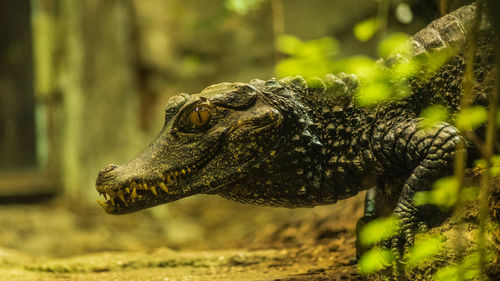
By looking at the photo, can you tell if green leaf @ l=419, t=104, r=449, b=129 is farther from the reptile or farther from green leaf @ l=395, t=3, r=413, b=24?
green leaf @ l=395, t=3, r=413, b=24

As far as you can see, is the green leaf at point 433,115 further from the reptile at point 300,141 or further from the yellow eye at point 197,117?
the yellow eye at point 197,117

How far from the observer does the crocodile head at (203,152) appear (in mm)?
2646

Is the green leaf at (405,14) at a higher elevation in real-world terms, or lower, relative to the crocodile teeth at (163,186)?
higher

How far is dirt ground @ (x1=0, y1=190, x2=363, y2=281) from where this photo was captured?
11.3 ft

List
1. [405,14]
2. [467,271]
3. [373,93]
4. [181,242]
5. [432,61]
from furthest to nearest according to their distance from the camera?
[181,242], [405,14], [432,61], [373,93], [467,271]

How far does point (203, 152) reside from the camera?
8.99 feet

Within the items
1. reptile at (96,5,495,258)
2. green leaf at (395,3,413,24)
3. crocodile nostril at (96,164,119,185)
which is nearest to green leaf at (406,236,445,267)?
reptile at (96,5,495,258)

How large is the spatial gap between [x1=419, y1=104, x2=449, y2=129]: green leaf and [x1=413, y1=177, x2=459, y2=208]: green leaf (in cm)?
32

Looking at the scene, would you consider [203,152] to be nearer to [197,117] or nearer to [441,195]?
[197,117]

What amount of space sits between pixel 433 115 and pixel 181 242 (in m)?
5.81

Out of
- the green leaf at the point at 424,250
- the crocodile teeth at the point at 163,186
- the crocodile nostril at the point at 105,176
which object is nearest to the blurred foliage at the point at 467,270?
the green leaf at the point at 424,250

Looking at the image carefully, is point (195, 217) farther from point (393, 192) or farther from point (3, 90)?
point (393, 192)

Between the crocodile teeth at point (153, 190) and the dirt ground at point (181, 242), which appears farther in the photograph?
the dirt ground at point (181, 242)

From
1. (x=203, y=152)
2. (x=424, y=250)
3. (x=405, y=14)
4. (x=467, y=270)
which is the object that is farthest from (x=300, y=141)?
(x=405, y=14)
